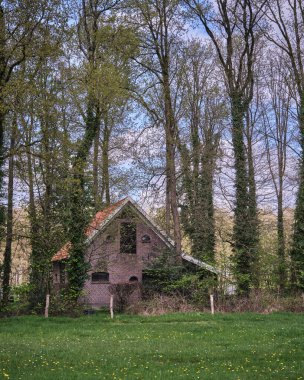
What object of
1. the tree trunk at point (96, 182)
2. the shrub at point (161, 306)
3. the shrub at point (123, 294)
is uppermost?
the tree trunk at point (96, 182)

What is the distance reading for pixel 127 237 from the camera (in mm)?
35844

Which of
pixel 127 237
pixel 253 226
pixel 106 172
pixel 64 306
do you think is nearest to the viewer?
pixel 64 306

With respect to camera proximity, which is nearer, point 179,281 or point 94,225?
point 179,281

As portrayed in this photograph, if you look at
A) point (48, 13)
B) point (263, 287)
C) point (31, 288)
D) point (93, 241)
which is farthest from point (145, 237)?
point (48, 13)

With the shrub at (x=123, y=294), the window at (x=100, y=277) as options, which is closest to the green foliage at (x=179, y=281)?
the shrub at (x=123, y=294)

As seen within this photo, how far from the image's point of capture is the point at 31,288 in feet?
90.5

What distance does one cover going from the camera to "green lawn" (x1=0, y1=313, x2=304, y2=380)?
35.2 ft

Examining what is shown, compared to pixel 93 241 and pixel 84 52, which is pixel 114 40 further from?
pixel 93 241

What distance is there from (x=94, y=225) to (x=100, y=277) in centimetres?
478

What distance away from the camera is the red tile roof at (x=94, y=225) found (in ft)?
95.6

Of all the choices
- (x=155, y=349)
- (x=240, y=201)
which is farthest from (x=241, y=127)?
(x=155, y=349)

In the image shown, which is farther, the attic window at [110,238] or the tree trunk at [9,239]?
the attic window at [110,238]

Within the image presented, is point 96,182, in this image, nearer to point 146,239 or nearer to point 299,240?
point 146,239

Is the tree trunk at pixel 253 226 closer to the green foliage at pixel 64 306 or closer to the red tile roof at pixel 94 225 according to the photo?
the red tile roof at pixel 94 225
